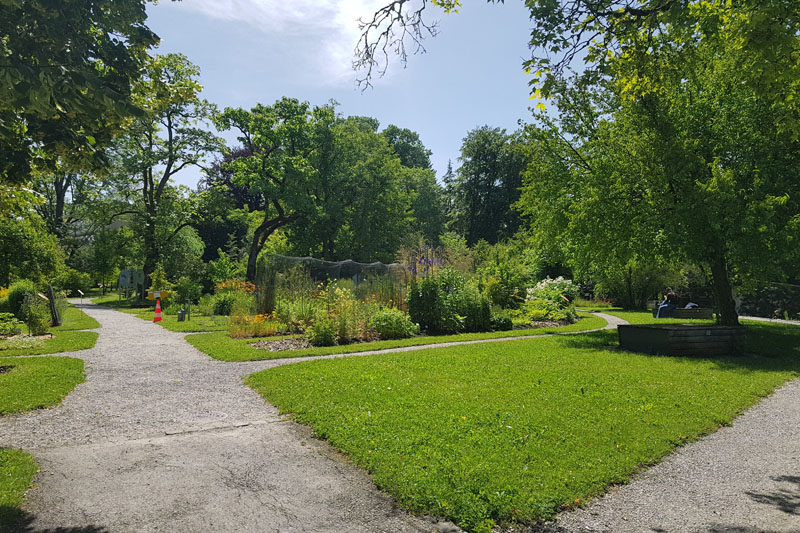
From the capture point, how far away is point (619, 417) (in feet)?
17.7

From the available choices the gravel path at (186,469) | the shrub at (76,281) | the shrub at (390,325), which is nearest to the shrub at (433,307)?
the shrub at (390,325)

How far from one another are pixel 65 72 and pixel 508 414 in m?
5.03

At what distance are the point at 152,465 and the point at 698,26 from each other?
8003 mm

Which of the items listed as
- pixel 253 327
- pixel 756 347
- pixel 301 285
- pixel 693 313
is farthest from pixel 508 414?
pixel 693 313

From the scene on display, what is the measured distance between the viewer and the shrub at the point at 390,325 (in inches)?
498

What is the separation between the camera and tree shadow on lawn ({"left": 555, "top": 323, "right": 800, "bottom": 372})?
359 inches

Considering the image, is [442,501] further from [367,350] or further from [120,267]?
[120,267]

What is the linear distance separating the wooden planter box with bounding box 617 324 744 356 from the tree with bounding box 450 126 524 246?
116ft

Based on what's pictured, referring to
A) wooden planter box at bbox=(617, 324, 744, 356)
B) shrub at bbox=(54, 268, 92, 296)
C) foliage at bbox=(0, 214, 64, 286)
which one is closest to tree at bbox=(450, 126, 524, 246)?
shrub at bbox=(54, 268, 92, 296)

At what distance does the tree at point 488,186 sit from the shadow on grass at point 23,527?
43870 millimetres

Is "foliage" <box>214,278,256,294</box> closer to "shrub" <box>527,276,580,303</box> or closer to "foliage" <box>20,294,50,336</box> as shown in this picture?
"foliage" <box>20,294,50,336</box>

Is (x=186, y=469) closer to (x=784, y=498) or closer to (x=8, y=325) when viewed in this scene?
(x=784, y=498)

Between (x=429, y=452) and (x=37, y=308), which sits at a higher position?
(x=37, y=308)

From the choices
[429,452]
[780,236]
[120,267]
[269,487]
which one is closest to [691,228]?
[780,236]
